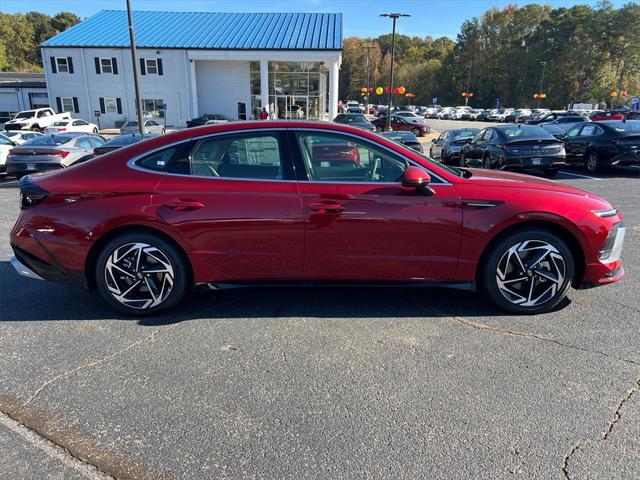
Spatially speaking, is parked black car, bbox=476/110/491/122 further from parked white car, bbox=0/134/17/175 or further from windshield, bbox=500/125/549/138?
parked white car, bbox=0/134/17/175

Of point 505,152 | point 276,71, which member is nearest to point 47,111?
point 276,71

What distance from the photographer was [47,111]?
107 feet

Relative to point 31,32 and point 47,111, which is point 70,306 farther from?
point 31,32

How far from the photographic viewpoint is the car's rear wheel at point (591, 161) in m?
12.9

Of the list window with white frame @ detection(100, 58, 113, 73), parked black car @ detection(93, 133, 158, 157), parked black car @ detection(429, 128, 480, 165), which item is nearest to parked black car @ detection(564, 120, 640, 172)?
parked black car @ detection(429, 128, 480, 165)

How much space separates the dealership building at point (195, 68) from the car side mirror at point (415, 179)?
34447mm

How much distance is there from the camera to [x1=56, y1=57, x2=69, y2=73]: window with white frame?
37625 millimetres

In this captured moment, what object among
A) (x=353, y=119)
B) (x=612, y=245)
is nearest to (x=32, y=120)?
(x=353, y=119)

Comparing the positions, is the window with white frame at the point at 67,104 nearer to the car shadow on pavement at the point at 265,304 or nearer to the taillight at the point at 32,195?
the car shadow on pavement at the point at 265,304

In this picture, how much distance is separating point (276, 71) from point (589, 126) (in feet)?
98.5

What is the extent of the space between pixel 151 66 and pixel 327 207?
39869 millimetres

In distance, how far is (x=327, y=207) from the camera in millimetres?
3574

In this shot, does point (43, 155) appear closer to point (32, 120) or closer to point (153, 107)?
point (32, 120)

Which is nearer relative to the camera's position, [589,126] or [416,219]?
[416,219]
